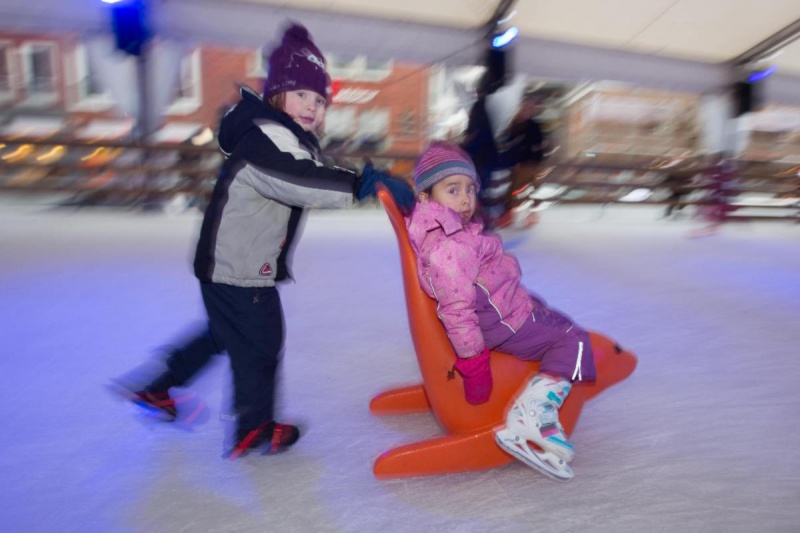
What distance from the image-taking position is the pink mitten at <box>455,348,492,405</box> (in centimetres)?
107

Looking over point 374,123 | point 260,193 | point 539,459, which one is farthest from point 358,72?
point 539,459

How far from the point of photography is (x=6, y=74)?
7176mm

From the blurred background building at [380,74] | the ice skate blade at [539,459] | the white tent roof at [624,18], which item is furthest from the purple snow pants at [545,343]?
the white tent roof at [624,18]

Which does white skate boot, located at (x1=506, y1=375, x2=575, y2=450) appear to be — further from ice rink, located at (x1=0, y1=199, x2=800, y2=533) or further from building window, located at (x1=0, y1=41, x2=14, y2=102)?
building window, located at (x1=0, y1=41, x2=14, y2=102)

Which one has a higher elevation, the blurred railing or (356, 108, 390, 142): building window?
(356, 108, 390, 142): building window

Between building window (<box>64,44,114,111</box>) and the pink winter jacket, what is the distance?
4.94 m

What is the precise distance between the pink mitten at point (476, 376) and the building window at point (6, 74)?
302 inches

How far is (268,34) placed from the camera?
4926mm

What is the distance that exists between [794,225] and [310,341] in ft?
19.6

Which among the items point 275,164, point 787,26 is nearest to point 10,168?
point 275,164

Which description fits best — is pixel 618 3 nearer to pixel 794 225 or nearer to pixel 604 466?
pixel 794 225

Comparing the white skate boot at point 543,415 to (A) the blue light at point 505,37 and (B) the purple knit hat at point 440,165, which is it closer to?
(B) the purple knit hat at point 440,165

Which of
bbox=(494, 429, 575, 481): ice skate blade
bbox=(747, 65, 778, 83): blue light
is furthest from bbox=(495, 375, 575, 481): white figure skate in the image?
bbox=(747, 65, 778, 83): blue light

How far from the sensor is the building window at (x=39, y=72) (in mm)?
6906
